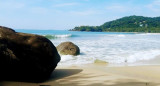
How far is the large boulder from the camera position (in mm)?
5727

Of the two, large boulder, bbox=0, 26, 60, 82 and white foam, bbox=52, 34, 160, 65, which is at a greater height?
large boulder, bbox=0, 26, 60, 82

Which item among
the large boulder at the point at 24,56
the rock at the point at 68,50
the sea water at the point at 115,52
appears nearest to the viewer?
the large boulder at the point at 24,56

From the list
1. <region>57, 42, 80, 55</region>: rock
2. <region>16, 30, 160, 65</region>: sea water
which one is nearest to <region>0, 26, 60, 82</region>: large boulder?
<region>16, 30, 160, 65</region>: sea water

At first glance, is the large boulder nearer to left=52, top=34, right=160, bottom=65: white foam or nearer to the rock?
left=52, top=34, right=160, bottom=65: white foam

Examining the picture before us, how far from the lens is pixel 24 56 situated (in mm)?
5910

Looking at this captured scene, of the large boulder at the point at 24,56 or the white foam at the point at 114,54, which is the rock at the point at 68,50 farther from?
the large boulder at the point at 24,56

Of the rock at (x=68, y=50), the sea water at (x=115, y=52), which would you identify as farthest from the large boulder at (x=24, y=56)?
the rock at (x=68, y=50)

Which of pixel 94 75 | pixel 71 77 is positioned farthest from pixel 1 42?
pixel 94 75

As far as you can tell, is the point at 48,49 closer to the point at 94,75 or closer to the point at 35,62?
the point at 35,62

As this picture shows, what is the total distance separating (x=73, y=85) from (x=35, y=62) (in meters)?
1.27

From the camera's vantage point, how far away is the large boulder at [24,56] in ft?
18.8

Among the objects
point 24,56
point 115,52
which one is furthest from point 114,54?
point 24,56

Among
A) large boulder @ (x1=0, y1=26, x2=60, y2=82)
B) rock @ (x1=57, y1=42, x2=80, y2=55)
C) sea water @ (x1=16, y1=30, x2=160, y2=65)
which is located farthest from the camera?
rock @ (x1=57, y1=42, x2=80, y2=55)

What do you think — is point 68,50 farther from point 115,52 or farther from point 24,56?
point 24,56
